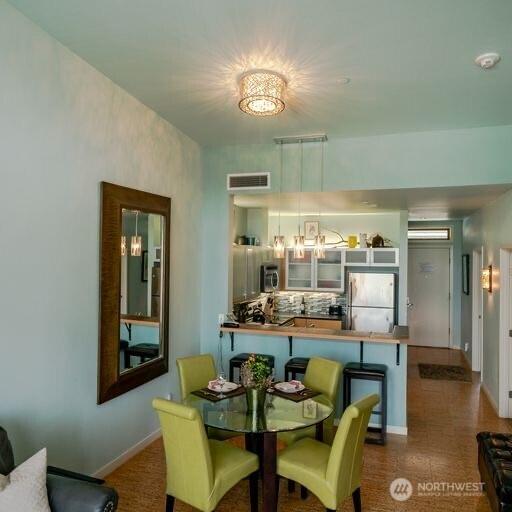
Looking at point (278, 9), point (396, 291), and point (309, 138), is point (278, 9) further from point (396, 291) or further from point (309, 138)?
point (396, 291)

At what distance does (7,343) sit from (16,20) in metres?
1.86

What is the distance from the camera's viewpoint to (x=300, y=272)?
739 cm

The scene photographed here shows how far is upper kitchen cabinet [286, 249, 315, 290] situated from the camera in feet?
23.9

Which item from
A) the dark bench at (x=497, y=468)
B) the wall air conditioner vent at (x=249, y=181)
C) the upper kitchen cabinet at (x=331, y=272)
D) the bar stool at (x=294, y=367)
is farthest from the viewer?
the upper kitchen cabinet at (x=331, y=272)

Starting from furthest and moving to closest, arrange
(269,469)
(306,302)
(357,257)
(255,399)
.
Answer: (306,302)
(357,257)
(255,399)
(269,469)

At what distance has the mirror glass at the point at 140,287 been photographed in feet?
11.5

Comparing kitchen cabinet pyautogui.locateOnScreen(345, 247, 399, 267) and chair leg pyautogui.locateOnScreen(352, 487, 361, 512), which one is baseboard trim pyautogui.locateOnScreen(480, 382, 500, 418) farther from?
chair leg pyautogui.locateOnScreen(352, 487, 361, 512)

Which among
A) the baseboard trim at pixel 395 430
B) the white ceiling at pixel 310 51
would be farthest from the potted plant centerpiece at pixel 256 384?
the white ceiling at pixel 310 51

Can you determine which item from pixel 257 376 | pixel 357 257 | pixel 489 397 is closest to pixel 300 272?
pixel 357 257

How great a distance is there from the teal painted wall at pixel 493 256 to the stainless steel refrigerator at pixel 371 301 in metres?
1.38

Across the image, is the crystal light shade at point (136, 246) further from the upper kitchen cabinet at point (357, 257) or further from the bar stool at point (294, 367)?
the upper kitchen cabinet at point (357, 257)

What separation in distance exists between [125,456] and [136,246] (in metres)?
1.79

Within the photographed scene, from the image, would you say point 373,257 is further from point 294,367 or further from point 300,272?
point 294,367

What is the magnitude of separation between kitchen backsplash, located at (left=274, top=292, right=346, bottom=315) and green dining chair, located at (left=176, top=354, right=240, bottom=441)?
12.7 ft
